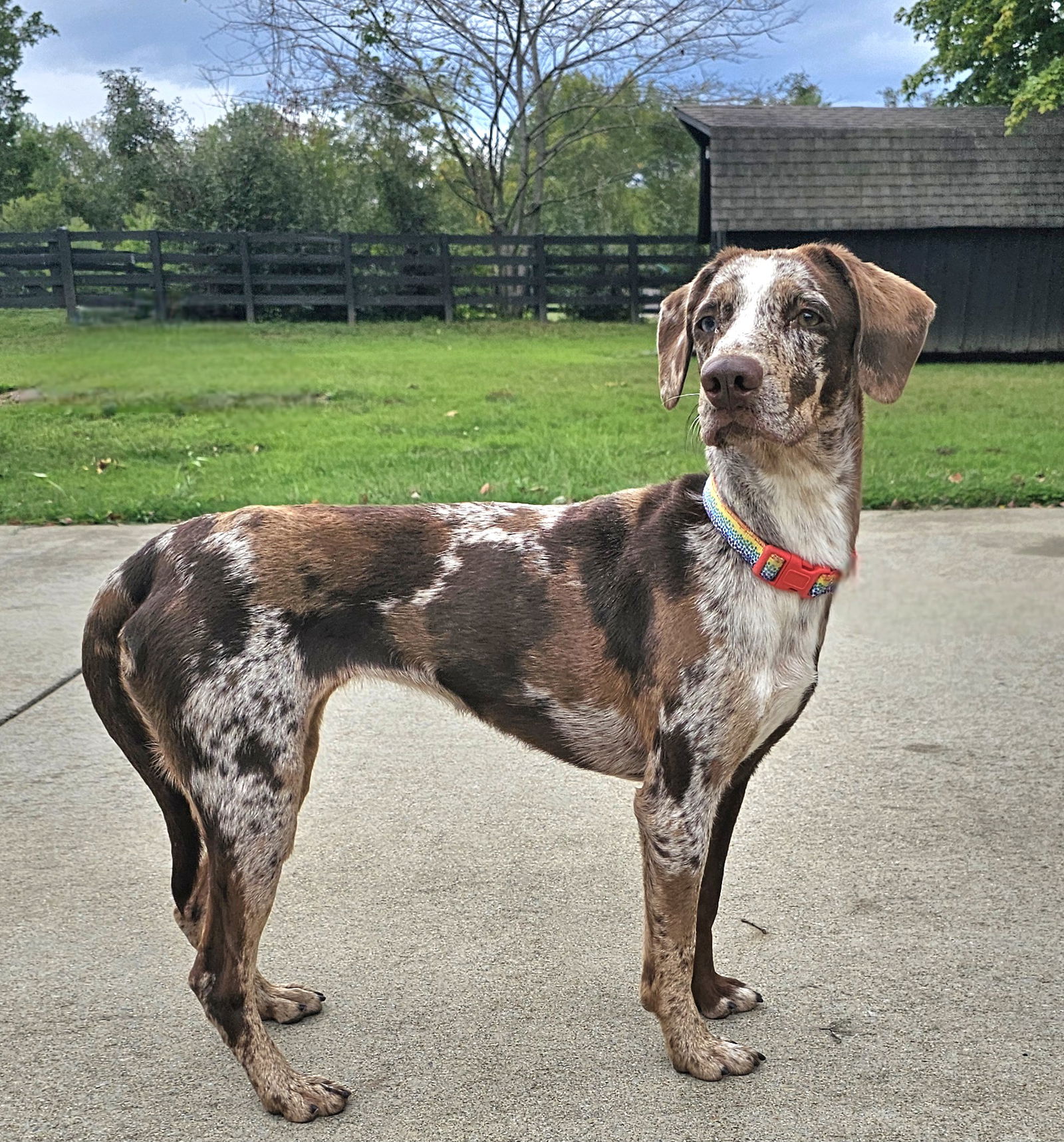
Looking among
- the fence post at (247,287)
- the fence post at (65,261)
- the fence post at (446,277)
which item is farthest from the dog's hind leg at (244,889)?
the fence post at (446,277)

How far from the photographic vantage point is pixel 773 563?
7.32ft

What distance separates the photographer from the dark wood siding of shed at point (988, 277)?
1667cm

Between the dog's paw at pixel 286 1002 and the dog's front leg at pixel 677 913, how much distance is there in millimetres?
739

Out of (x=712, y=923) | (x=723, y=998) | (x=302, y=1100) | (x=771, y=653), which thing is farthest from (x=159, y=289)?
(x=723, y=998)

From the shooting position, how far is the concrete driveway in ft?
7.14

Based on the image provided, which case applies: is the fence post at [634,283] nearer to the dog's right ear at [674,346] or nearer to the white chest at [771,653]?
the dog's right ear at [674,346]

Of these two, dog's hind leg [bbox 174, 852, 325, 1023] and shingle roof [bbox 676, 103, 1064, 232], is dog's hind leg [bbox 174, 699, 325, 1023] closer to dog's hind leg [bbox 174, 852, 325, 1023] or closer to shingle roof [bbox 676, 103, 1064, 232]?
dog's hind leg [bbox 174, 852, 325, 1023]

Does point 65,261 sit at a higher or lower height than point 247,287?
higher

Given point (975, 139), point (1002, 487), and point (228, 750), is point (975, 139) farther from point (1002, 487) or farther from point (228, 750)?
point (228, 750)

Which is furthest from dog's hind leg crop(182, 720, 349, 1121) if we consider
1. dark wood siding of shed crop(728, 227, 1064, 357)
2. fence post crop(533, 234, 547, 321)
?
fence post crop(533, 234, 547, 321)

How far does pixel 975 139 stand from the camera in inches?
671

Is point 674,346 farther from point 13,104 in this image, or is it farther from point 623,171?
point 623,171

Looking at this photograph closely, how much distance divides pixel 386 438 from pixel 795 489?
24.2ft

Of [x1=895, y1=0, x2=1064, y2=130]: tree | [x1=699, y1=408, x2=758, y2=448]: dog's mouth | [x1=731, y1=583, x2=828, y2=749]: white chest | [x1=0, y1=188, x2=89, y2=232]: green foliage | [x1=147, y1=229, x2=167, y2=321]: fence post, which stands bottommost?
[x1=731, y1=583, x2=828, y2=749]: white chest
